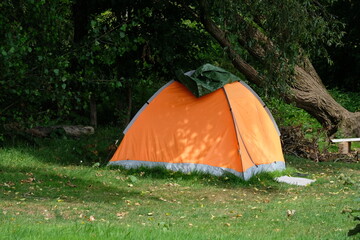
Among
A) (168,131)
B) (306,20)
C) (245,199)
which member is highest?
Answer: (306,20)

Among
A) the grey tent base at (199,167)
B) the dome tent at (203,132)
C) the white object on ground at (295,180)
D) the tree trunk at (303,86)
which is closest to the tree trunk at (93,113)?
the tree trunk at (303,86)

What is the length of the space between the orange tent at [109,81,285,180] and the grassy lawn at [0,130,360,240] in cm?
28

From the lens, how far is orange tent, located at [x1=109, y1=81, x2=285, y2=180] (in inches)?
426

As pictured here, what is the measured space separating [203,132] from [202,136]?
3.1 inches

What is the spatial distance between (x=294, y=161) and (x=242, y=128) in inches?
88.2

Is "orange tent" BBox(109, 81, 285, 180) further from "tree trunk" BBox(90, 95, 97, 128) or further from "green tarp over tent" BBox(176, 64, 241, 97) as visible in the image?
"tree trunk" BBox(90, 95, 97, 128)

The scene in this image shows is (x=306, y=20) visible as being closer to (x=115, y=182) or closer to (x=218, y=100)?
(x=218, y=100)

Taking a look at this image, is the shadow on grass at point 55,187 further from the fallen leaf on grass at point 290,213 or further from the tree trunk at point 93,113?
the tree trunk at point 93,113

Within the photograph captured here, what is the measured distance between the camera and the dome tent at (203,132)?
10.8 m

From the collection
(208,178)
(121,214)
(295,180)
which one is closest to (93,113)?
(208,178)

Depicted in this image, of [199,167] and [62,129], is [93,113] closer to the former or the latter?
[62,129]

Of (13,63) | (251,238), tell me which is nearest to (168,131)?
(13,63)

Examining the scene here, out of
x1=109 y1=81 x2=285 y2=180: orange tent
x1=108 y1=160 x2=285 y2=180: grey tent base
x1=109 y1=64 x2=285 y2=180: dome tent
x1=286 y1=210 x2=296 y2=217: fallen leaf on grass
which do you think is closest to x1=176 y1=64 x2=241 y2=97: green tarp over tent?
x1=109 y1=64 x2=285 y2=180: dome tent

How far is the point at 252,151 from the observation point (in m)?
11.0
